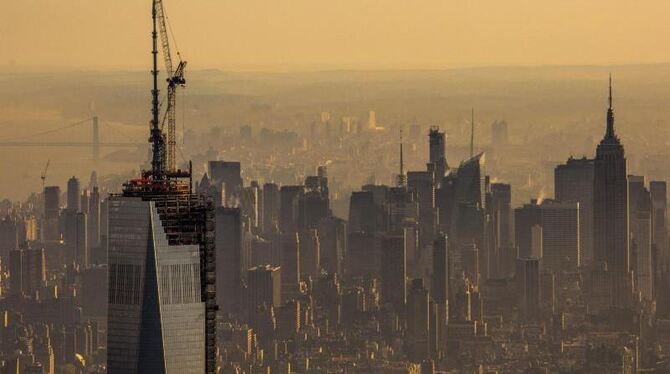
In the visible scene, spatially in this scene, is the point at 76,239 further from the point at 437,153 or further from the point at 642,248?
the point at 642,248

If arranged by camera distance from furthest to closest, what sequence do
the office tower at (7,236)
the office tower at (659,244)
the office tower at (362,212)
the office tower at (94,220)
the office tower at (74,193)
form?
the office tower at (659,244) → the office tower at (362,212) → the office tower at (7,236) → the office tower at (74,193) → the office tower at (94,220)

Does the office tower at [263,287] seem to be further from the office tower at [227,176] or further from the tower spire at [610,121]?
the tower spire at [610,121]

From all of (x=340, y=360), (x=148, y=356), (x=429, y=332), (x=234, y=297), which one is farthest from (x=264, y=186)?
(x=148, y=356)

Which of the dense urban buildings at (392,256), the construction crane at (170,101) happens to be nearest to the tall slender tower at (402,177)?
the dense urban buildings at (392,256)

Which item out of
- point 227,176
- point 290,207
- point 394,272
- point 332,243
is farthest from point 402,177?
point 227,176

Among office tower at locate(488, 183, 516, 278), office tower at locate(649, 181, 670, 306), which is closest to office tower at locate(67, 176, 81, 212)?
office tower at locate(488, 183, 516, 278)

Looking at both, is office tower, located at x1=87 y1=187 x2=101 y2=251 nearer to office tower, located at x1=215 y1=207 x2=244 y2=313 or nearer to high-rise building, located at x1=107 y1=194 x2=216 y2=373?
office tower, located at x1=215 y1=207 x2=244 y2=313
